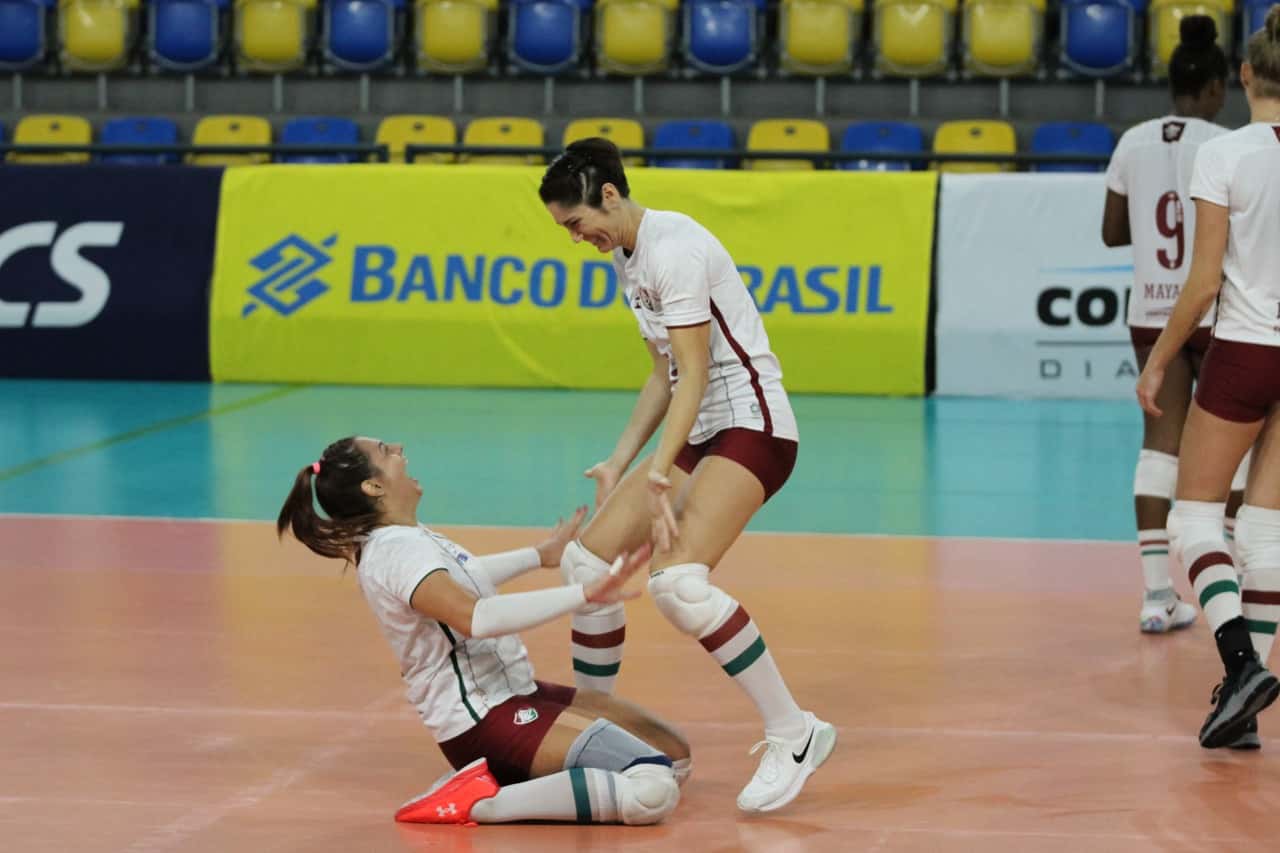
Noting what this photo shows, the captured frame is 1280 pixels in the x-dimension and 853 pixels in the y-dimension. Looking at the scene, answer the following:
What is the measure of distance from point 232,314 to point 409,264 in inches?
53.7

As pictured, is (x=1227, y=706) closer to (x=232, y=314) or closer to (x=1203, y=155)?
(x=1203, y=155)

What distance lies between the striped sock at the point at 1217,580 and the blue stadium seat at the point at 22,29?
605 inches

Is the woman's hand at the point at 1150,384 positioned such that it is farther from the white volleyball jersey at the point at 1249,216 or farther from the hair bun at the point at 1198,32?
the hair bun at the point at 1198,32

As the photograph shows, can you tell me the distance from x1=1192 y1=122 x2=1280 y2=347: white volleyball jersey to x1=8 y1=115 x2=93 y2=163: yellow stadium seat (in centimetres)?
1401

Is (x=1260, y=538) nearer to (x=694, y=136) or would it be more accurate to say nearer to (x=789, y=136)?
(x=789, y=136)

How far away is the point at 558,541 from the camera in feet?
18.2

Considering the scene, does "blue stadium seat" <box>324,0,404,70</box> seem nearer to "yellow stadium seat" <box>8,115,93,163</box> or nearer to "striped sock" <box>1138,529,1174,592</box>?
"yellow stadium seat" <box>8,115,93,163</box>

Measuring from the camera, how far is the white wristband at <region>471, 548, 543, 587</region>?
5383 millimetres

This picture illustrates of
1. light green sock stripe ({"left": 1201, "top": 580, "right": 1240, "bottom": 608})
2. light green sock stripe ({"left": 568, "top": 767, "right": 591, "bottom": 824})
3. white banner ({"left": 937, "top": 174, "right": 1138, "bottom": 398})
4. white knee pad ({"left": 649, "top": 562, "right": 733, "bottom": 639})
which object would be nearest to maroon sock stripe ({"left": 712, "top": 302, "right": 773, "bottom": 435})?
white knee pad ({"left": 649, "top": 562, "right": 733, "bottom": 639})

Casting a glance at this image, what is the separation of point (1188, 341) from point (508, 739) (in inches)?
132

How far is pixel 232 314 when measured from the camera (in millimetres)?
14062

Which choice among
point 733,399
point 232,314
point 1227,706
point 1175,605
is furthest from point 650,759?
point 232,314

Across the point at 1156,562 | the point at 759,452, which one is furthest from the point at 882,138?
the point at 759,452

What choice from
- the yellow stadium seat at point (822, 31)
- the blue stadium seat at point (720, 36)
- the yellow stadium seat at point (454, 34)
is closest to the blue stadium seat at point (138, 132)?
the yellow stadium seat at point (454, 34)
